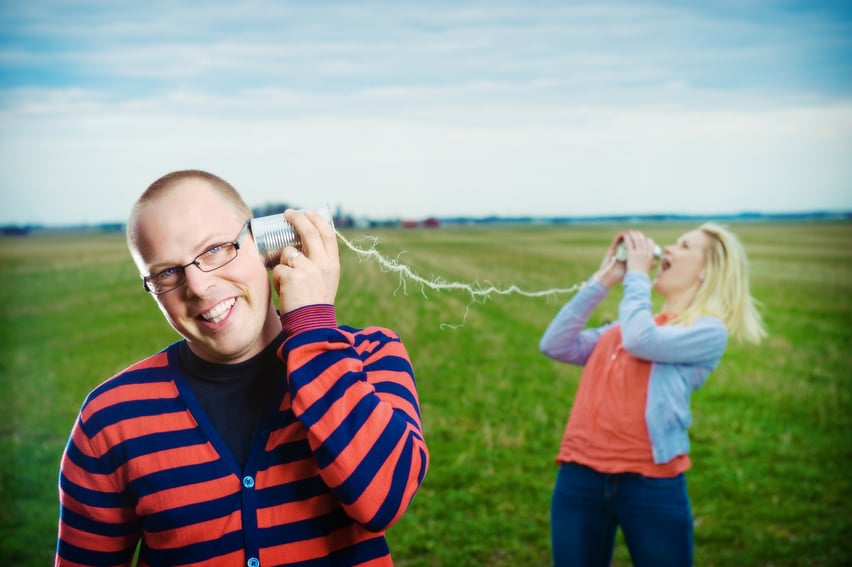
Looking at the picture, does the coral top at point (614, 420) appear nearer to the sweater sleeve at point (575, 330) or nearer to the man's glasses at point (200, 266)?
the sweater sleeve at point (575, 330)

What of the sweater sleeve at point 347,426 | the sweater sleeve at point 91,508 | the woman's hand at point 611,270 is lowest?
the sweater sleeve at point 91,508

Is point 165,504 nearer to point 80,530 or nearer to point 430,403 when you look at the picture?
point 80,530

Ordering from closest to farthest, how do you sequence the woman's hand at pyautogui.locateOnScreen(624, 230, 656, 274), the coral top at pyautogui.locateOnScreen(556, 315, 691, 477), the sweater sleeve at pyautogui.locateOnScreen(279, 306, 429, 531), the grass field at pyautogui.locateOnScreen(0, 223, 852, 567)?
the sweater sleeve at pyautogui.locateOnScreen(279, 306, 429, 531), the coral top at pyautogui.locateOnScreen(556, 315, 691, 477), the woman's hand at pyautogui.locateOnScreen(624, 230, 656, 274), the grass field at pyautogui.locateOnScreen(0, 223, 852, 567)

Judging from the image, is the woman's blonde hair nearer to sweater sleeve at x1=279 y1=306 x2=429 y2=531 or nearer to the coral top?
the coral top

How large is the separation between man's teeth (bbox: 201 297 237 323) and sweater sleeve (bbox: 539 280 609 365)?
2.35m

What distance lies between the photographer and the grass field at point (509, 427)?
6020 millimetres

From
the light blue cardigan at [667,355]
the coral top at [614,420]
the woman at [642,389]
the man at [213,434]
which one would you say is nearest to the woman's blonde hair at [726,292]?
the woman at [642,389]

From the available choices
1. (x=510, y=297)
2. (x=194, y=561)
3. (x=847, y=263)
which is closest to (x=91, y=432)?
(x=194, y=561)

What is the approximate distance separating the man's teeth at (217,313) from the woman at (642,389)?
2.19 meters

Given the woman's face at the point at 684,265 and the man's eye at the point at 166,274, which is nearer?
the man's eye at the point at 166,274

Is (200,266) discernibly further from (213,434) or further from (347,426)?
(347,426)

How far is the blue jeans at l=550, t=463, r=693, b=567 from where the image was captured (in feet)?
10.0

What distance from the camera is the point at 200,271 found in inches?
59.9

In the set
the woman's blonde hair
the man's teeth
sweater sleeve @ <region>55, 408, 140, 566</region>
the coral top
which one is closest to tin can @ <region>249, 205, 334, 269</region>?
the man's teeth
